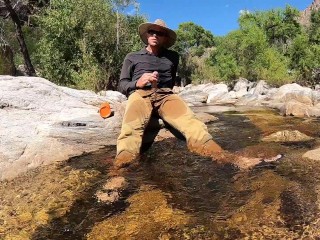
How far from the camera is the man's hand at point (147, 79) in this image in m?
5.97

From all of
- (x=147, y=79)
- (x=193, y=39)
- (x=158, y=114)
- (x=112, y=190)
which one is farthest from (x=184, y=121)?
(x=193, y=39)

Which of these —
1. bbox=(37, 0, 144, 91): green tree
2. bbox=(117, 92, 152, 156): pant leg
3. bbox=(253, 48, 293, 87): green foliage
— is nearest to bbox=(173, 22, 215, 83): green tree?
bbox=(253, 48, 293, 87): green foliage

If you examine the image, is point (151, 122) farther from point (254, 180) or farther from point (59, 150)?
point (254, 180)

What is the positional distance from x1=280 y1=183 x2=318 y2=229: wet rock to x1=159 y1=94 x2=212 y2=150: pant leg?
1894 millimetres

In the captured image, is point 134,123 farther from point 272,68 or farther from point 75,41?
point 272,68

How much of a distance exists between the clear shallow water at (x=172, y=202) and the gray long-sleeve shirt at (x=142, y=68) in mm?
1563

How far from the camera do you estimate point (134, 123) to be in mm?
5949

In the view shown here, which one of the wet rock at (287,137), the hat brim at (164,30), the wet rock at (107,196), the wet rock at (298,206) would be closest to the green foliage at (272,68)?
the wet rock at (287,137)

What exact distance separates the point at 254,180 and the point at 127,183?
1500 millimetres

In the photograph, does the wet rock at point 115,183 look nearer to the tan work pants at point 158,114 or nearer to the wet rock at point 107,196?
the wet rock at point 107,196

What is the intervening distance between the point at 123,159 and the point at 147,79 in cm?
139

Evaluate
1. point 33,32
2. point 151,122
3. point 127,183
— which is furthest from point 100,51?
point 127,183

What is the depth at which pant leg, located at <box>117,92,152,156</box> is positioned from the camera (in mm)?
5621

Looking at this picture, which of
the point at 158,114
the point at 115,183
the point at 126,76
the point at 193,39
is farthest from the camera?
the point at 193,39
